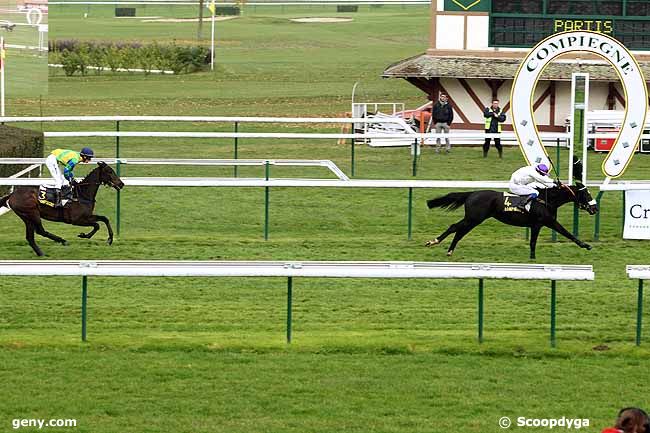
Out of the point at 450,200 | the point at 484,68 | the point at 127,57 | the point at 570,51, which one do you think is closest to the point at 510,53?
the point at 484,68

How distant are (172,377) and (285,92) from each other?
98.6 ft

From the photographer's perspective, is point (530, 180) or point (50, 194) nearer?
point (50, 194)

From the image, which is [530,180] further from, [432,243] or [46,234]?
[46,234]

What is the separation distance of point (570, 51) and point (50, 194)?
6.08 meters

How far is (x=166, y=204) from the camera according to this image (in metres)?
18.8

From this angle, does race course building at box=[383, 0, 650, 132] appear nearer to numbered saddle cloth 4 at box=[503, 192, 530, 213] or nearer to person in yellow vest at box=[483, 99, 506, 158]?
person in yellow vest at box=[483, 99, 506, 158]


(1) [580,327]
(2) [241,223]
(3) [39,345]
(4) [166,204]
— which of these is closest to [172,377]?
(3) [39,345]

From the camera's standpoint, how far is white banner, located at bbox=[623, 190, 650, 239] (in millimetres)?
16500

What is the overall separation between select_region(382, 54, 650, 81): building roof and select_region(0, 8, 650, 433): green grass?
222 cm

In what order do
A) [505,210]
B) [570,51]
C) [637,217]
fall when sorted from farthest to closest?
[570,51] → [637,217] → [505,210]

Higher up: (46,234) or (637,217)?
(637,217)

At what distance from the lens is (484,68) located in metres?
24.5

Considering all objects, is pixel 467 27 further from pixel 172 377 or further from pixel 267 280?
pixel 172 377

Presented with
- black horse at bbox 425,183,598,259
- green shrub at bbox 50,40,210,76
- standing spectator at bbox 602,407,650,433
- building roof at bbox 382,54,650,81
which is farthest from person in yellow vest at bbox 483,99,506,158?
green shrub at bbox 50,40,210,76
